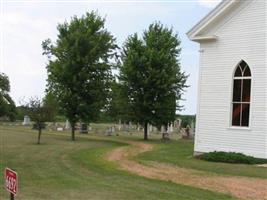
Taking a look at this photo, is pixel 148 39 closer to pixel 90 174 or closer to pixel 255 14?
pixel 255 14

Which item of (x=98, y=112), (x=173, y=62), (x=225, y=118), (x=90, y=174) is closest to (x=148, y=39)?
(x=173, y=62)

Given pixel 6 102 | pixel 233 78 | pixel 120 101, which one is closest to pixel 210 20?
pixel 233 78

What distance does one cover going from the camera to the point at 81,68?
39594 mm

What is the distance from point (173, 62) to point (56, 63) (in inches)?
375

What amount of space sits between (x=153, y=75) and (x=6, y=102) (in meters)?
43.3

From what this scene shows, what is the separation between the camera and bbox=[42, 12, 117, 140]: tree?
39.2 metres

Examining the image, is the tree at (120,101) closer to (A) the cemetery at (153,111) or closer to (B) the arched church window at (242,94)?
(A) the cemetery at (153,111)

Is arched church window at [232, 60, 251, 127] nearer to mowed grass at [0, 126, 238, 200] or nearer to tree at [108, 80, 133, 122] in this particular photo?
mowed grass at [0, 126, 238, 200]

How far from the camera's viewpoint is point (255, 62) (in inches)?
887

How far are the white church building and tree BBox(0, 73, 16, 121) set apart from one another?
180 ft

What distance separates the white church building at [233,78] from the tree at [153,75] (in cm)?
1683

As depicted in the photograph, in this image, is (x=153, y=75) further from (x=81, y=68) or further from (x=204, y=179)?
(x=204, y=179)

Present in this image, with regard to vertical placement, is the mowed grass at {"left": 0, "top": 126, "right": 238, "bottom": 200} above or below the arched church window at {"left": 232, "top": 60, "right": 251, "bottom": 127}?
below

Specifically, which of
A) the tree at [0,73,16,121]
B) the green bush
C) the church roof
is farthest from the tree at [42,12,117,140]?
the tree at [0,73,16,121]
